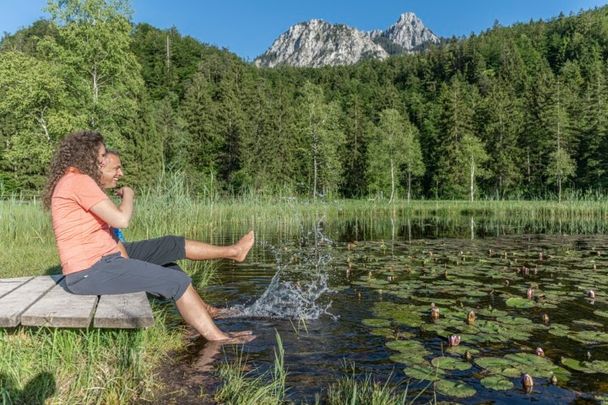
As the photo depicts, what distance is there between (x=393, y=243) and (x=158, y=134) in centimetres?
3902

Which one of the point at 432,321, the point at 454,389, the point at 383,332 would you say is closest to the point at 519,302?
the point at 432,321

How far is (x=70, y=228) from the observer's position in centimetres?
394

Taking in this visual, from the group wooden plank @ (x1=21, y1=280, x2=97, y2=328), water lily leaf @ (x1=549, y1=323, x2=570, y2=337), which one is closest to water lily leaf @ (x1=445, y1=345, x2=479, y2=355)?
water lily leaf @ (x1=549, y1=323, x2=570, y2=337)

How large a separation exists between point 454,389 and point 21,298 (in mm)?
3281

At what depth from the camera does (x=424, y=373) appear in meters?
3.76

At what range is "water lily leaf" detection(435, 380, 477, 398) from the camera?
337 centimetres

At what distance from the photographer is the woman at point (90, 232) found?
3895 millimetres

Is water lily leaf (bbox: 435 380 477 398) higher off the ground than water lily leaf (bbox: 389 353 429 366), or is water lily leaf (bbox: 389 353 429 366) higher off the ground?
water lily leaf (bbox: 389 353 429 366)

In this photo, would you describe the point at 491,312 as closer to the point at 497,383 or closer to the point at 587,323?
the point at 587,323

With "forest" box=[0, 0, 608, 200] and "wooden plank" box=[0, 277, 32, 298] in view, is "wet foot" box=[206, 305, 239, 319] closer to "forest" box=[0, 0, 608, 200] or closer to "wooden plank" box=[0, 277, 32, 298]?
"wooden plank" box=[0, 277, 32, 298]

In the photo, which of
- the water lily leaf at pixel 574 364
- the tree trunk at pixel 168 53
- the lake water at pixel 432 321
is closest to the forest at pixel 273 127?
the tree trunk at pixel 168 53

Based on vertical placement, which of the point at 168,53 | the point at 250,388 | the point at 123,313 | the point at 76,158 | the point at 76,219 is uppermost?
the point at 168,53

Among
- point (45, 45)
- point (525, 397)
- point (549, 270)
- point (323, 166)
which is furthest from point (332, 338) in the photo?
point (323, 166)

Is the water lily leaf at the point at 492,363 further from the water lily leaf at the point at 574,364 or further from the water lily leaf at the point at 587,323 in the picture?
the water lily leaf at the point at 587,323
